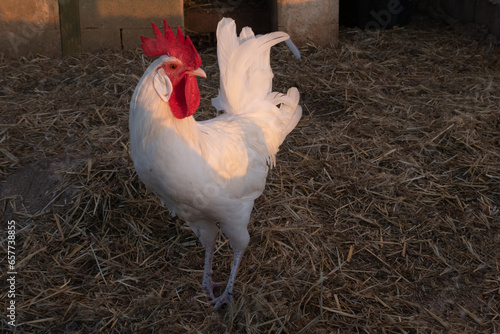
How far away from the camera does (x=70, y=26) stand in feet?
21.2

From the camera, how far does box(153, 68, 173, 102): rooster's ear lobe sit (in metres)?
2.54

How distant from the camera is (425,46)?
7258mm

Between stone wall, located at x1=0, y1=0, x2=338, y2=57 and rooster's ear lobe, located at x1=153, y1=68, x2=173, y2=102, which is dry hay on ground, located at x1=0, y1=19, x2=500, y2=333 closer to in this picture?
stone wall, located at x1=0, y1=0, x2=338, y2=57

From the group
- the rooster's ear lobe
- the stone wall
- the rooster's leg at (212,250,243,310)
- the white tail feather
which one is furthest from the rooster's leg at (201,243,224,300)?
the stone wall

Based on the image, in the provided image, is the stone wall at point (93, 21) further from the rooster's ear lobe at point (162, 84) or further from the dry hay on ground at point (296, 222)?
the rooster's ear lobe at point (162, 84)

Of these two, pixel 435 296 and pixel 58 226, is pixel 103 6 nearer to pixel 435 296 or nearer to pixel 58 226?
pixel 58 226

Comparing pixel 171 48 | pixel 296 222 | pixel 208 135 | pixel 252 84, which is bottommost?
pixel 296 222

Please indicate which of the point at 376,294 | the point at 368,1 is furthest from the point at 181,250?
the point at 368,1

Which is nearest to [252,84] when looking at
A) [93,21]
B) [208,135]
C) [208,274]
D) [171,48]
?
[208,135]

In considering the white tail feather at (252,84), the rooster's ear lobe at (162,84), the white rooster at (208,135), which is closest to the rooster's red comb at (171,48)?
the white rooster at (208,135)

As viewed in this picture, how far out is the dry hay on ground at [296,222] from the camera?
305 cm

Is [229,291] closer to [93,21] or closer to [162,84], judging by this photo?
[162,84]

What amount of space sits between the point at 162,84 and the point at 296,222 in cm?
181

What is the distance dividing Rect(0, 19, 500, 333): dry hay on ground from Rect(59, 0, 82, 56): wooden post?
0.87 metres
